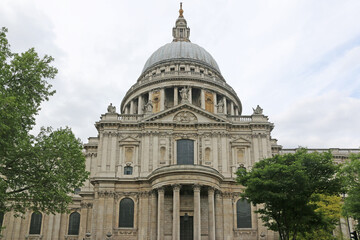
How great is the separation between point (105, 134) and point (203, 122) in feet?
41.2

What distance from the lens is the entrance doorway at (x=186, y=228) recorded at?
126 feet

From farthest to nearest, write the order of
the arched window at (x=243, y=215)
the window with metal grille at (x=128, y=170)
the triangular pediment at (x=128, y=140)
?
the triangular pediment at (x=128, y=140) → the window with metal grille at (x=128, y=170) → the arched window at (x=243, y=215)

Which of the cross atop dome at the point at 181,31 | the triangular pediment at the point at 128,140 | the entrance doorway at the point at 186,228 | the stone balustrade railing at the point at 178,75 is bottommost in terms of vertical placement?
the entrance doorway at the point at 186,228

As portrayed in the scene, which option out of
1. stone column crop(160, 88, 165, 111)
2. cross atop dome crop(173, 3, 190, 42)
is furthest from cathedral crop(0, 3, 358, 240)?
cross atop dome crop(173, 3, 190, 42)

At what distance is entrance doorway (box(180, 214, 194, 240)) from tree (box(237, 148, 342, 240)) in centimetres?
1300

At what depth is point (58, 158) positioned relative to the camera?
24797 mm

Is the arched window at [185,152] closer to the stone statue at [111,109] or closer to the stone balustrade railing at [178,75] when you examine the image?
the stone statue at [111,109]

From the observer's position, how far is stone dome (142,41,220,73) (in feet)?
218

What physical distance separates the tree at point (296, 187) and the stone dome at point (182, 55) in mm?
41693

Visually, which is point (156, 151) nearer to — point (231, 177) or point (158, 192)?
point (158, 192)

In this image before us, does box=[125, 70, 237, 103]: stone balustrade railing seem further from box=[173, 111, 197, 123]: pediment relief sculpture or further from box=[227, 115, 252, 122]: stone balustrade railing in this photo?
box=[173, 111, 197, 123]: pediment relief sculpture

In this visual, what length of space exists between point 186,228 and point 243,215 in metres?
7.12

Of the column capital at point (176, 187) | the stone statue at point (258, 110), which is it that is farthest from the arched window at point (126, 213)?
the stone statue at point (258, 110)

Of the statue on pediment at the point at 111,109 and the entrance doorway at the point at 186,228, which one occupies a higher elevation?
the statue on pediment at the point at 111,109
